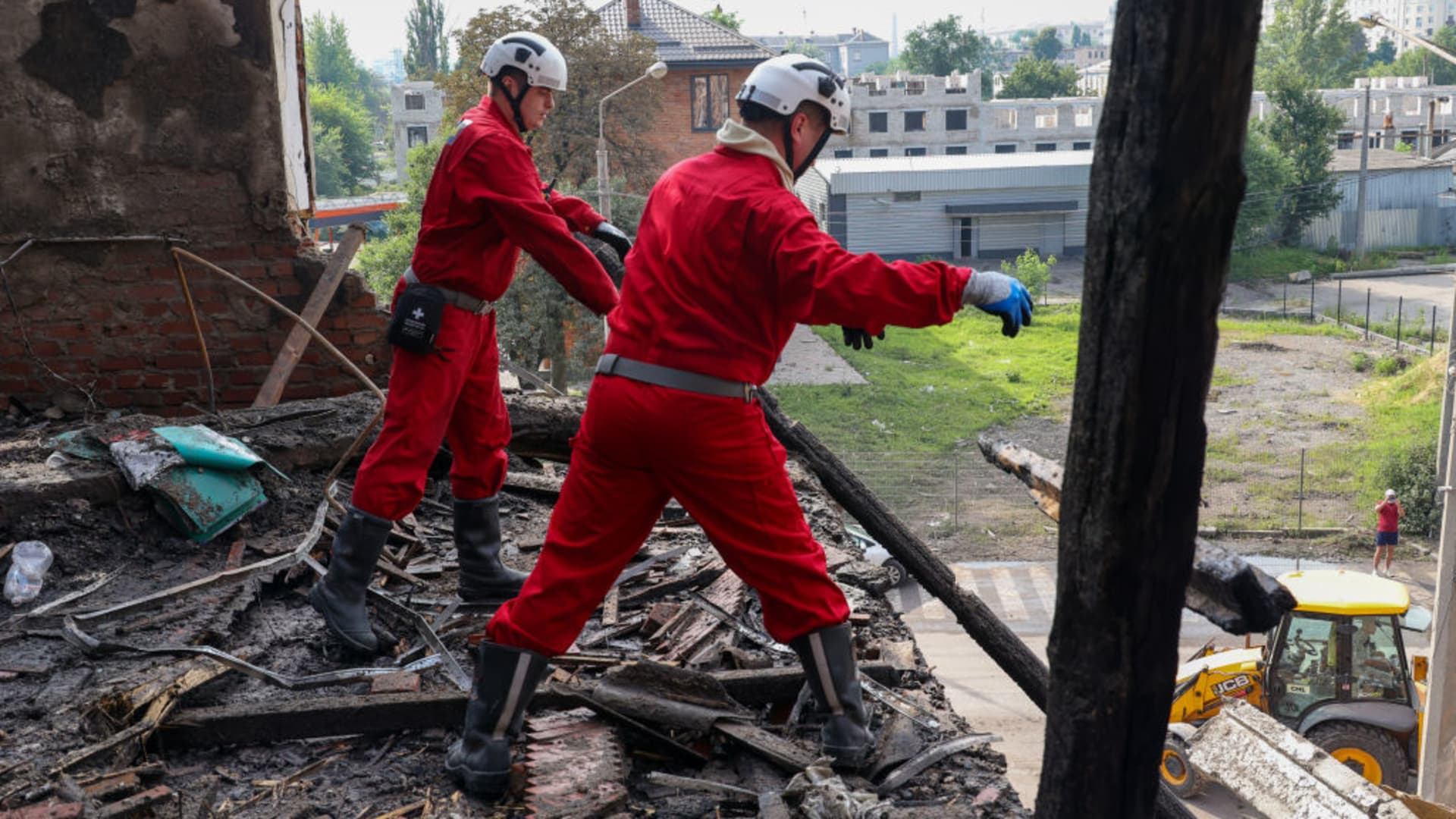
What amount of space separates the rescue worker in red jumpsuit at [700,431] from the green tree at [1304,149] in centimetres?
5188

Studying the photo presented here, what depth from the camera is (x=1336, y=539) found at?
23766 mm

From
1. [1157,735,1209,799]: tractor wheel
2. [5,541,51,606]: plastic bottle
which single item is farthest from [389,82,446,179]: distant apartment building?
[5,541,51,606]: plastic bottle

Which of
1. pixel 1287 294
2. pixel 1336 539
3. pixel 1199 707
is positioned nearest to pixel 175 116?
pixel 1199 707

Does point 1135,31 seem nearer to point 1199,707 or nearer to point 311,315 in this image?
point 311,315

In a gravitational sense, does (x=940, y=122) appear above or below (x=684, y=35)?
below

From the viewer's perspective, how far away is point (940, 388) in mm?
34625

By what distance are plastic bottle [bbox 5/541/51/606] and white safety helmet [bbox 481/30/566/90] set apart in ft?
→ 8.37

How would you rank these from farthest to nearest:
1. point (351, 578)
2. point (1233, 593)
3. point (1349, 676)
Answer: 1. point (1349, 676)
2. point (351, 578)
3. point (1233, 593)

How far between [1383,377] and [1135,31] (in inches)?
1412

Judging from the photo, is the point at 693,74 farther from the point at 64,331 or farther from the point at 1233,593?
the point at 1233,593

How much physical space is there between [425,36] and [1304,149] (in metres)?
63.0

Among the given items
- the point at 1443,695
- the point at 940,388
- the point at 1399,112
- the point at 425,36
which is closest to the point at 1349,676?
the point at 1443,695

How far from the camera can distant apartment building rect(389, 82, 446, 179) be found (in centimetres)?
5450

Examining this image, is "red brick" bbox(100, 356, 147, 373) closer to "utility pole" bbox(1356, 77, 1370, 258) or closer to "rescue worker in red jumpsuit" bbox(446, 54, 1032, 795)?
"rescue worker in red jumpsuit" bbox(446, 54, 1032, 795)
